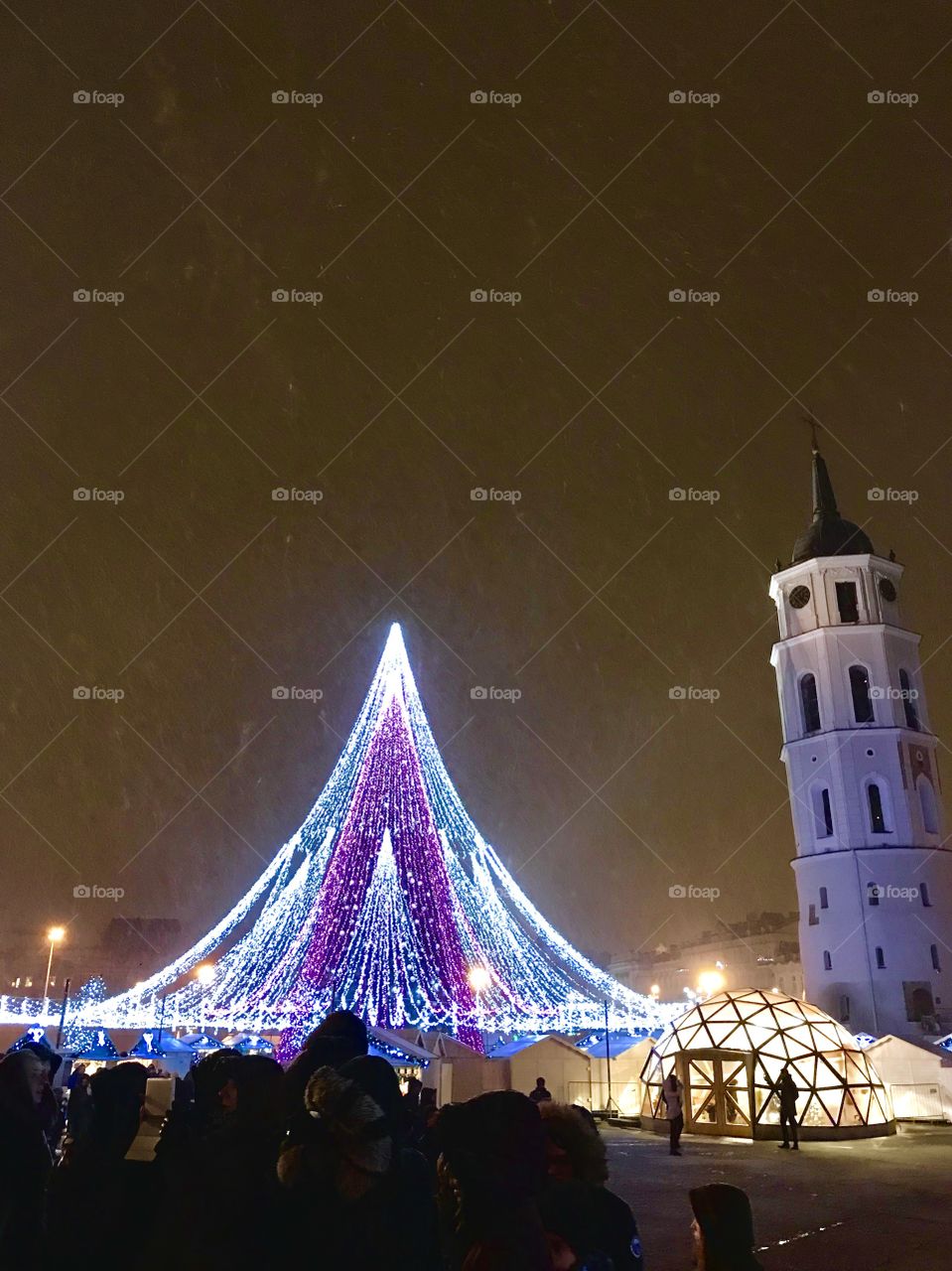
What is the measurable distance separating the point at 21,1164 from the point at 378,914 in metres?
19.9

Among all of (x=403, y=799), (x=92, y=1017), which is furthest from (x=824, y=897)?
(x=92, y=1017)

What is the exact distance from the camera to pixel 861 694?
4084 centimetres

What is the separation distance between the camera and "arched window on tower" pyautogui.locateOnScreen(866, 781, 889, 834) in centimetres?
3869

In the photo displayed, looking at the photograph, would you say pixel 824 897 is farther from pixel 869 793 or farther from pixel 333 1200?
pixel 333 1200

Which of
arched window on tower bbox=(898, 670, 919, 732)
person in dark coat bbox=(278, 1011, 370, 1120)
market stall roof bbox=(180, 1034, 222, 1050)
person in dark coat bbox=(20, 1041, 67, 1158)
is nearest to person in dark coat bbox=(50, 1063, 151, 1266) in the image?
person in dark coat bbox=(20, 1041, 67, 1158)

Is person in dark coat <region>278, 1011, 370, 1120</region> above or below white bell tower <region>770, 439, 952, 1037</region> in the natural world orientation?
below

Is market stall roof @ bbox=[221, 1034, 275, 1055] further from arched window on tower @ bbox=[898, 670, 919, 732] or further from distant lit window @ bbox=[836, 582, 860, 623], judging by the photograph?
distant lit window @ bbox=[836, 582, 860, 623]

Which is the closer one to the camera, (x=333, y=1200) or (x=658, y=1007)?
(x=333, y=1200)

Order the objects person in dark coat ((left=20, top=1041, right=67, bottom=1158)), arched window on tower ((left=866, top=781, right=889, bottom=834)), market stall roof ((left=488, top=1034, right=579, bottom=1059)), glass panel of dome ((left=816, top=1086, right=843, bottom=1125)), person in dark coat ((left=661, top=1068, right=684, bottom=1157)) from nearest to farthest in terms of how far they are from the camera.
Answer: person in dark coat ((left=20, top=1041, right=67, bottom=1158)) < person in dark coat ((left=661, top=1068, right=684, bottom=1157)) < glass panel of dome ((left=816, top=1086, right=843, bottom=1125)) < market stall roof ((left=488, top=1034, right=579, bottom=1059)) < arched window on tower ((left=866, top=781, right=889, bottom=834))

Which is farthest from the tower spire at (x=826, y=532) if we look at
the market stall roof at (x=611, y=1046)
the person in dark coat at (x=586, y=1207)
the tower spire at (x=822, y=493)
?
the person in dark coat at (x=586, y=1207)

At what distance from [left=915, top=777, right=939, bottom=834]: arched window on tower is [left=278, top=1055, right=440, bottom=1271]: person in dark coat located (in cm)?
4208

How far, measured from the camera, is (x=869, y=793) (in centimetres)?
3934

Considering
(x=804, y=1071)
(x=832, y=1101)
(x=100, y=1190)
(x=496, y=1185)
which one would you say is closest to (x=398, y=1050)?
(x=804, y=1071)

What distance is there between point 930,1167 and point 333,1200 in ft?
47.8
